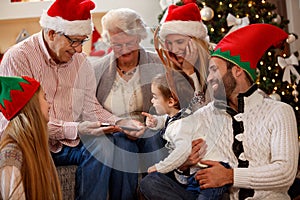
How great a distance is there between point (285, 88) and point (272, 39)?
1546 millimetres

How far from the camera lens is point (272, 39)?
2.48 metres

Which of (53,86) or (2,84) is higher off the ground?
(2,84)

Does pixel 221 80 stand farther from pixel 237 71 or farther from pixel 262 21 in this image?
pixel 262 21

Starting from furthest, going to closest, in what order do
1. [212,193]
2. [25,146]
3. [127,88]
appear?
[127,88] → [212,193] → [25,146]

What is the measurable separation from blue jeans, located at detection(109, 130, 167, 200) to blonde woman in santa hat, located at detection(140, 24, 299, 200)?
10.4 inches

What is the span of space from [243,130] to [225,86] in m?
0.20

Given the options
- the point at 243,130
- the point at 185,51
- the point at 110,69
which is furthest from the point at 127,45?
the point at 243,130

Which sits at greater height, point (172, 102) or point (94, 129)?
point (172, 102)

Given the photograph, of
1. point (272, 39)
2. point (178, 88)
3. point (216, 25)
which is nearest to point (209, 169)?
point (178, 88)

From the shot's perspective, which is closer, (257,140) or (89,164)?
(257,140)

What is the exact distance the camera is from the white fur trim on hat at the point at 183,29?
2945 millimetres

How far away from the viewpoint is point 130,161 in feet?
8.80

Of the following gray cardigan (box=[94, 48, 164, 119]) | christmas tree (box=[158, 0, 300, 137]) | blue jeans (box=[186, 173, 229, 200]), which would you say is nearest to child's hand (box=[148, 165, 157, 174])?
blue jeans (box=[186, 173, 229, 200])

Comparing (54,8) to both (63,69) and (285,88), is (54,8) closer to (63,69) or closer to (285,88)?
(63,69)
